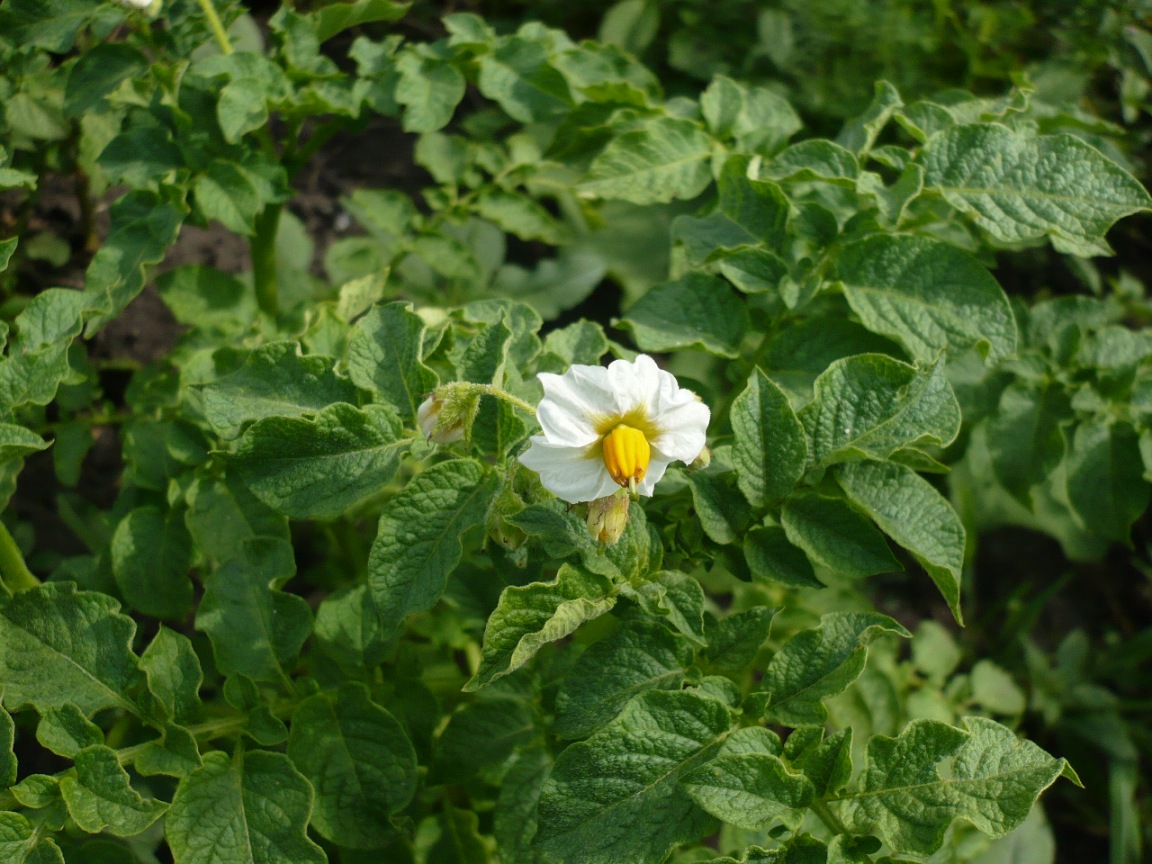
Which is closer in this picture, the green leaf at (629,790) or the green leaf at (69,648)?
the green leaf at (629,790)

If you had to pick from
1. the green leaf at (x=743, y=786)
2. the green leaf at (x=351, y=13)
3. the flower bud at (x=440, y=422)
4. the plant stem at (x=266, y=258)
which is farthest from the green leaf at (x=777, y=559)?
the plant stem at (x=266, y=258)

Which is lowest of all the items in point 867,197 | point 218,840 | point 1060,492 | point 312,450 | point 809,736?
point 1060,492

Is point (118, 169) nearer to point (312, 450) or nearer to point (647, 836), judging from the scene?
point (312, 450)

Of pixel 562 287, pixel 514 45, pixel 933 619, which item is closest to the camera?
pixel 514 45

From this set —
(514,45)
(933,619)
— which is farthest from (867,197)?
(933,619)

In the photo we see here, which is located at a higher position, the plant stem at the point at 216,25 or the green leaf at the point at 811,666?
the plant stem at the point at 216,25

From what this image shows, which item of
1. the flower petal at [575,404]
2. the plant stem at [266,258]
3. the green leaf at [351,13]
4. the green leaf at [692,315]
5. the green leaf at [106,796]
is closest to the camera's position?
the flower petal at [575,404]

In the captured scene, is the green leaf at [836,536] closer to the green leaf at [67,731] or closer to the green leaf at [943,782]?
the green leaf at [943,782]
